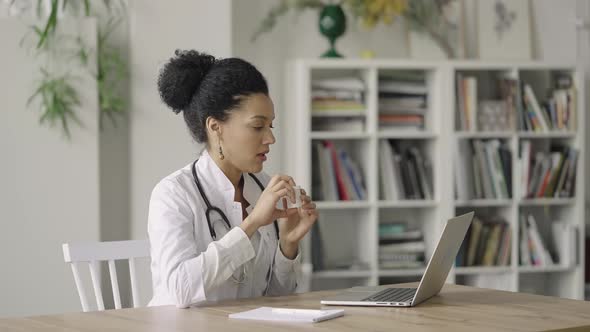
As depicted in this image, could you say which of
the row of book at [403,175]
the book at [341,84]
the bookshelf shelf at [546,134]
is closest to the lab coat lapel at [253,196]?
the book at [341,84]

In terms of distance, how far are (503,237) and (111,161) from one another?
2017mm

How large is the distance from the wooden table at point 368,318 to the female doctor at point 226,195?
8.2 inches

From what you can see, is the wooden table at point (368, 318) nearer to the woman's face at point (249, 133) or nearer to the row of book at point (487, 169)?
the woman's face at point (249, 133)

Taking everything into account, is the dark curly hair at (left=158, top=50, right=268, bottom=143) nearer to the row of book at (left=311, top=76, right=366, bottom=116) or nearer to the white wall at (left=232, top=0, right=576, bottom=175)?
the row of book at (left=311, top=76, right=366, bottom=116)

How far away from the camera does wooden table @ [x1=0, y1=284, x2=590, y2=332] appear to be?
1.90 meters

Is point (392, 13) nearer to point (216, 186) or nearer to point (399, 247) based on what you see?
point (399, 247)

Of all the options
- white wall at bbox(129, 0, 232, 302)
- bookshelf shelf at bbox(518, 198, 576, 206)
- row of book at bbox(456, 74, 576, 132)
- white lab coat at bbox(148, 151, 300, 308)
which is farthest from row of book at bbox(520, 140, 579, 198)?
white lab coat at bbox(148, 151, 300, 308)

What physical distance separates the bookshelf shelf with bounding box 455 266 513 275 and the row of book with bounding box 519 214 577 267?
0.39 ft

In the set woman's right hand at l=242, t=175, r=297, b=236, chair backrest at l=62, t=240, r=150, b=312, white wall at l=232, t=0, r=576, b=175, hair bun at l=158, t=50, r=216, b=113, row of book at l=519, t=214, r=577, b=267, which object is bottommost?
row of book at l=519, t=214, r=577, b=267

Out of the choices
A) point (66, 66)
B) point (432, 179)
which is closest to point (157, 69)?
point (66, 66)

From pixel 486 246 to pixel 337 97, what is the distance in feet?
3.62

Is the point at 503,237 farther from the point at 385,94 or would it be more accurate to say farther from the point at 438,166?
the point at 385,94

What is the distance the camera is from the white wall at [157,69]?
13.9 feet

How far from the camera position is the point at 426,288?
7.27ft
